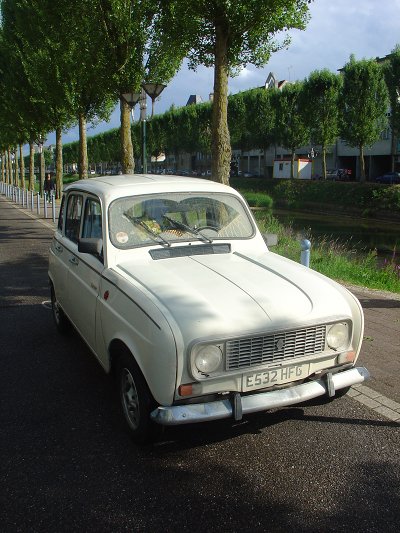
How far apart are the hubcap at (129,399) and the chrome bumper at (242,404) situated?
0.44 metres

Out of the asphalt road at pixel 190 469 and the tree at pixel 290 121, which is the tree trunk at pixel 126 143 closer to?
the asphalt road at pixel 190 469

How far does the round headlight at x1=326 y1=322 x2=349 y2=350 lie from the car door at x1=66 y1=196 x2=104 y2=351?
1832 millimetres

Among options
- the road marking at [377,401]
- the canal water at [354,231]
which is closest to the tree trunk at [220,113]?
the canal water at [354,231]

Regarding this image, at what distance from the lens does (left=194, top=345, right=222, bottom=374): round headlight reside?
3.07 metres

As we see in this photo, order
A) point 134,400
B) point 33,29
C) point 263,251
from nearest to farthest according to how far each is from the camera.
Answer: point 134,400
point 263,251
point 33,29

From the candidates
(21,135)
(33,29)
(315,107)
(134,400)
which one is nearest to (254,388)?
(134,400)

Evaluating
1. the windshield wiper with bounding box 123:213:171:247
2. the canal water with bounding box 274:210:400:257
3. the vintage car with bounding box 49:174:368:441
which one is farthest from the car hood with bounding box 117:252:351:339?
the canal water with bounding box 274:210:400:257

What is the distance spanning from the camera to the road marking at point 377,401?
405cm

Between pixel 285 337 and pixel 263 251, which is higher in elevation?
pixel 263 251

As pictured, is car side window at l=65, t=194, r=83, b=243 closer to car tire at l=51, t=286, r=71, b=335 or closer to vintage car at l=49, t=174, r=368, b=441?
vintage car at l=49, t=174, r=368, b=441

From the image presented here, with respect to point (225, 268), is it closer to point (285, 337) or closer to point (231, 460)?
point (285, 337)

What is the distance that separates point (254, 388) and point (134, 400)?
2.84 feet

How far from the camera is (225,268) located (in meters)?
3.96

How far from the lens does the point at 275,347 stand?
3.28 meters
